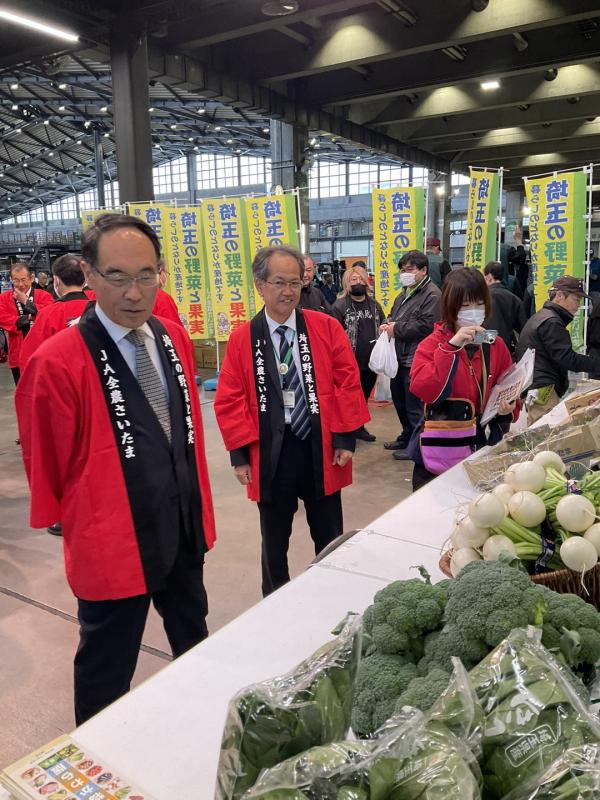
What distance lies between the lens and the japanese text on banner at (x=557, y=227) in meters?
5.86

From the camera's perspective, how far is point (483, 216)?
22.9 ft

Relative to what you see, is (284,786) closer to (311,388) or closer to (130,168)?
(311,388)

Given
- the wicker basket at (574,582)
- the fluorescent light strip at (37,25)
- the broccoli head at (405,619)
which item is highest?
the fluorescent light strip at (37,25)

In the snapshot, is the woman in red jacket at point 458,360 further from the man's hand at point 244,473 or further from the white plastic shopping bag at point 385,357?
the white plastic shopping bag at point 385,357

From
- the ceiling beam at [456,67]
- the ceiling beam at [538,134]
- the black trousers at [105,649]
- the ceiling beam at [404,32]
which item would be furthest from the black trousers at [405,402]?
the ceiling beam at [538,134]

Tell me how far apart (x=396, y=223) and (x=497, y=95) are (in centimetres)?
498

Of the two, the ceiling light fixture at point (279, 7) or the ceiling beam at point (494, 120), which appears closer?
the ceiling light fixture at point (279, 7)

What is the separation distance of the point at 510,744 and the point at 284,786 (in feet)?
0.85

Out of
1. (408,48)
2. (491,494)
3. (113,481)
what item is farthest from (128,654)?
(408,48)

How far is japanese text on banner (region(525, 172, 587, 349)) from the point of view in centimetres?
586

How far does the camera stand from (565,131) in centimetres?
1323

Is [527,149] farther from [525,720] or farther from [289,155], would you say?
[525,720]

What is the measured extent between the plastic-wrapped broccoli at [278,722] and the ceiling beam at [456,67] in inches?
360

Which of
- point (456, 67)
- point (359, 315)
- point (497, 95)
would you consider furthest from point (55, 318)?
point (497, 95)
